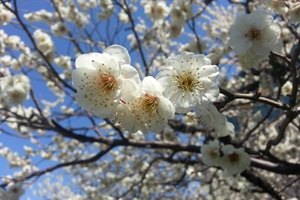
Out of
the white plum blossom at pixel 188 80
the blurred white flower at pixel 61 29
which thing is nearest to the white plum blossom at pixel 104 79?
the white plum blossom at pixel 188 80

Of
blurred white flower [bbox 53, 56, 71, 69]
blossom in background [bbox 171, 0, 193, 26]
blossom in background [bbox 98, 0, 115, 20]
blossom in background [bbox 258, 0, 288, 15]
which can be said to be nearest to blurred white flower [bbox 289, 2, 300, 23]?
blossom in background [bbox 258, 0, 288, 15]

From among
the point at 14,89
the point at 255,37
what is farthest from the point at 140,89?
the point at 14,89

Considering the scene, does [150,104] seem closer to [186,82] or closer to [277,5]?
[186,82]

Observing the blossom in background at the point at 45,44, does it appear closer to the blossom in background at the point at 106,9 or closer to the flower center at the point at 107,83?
the blossom in background at the point at 106,9

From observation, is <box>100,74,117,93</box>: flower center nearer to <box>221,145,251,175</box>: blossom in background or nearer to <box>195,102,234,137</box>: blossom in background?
<box>195,102,234,137</box>: blossom in background

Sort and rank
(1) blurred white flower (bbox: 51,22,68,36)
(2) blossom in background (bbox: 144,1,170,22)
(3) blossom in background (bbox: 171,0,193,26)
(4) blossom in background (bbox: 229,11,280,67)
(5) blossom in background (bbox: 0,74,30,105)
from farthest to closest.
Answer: (2) blossom in background (bbox: 144,1,170,22)
(1) blurred white flower (bbox: 51,22,68,36)
(3) blossom in background (bbox: 171,0,193,26)
(5) blossom in background (bbox: 0,74,30,105)
(4) blossom in background (bbox: 229,11,280,67)

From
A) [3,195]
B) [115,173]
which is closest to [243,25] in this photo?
[3,195]

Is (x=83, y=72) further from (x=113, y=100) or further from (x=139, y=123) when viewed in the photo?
(x=139, y=123)
